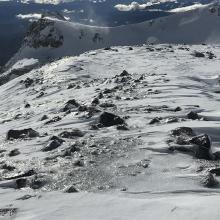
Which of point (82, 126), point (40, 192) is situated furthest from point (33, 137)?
point (40, 192)

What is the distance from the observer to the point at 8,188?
9.95 m

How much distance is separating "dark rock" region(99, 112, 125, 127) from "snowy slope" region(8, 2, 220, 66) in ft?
404

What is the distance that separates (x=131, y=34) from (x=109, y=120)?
140 m

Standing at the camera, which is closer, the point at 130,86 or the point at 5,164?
the point at 5,164

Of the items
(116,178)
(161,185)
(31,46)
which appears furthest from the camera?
(31,46)

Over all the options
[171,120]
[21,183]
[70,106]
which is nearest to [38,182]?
[21,183]

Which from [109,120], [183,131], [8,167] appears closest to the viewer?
[8,167]

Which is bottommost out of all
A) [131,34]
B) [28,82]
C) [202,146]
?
[28,82]

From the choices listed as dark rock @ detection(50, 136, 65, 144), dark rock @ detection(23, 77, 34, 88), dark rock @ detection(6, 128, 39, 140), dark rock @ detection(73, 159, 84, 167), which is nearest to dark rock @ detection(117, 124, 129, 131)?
dark rock @ detection(50, 136, 65, 144)

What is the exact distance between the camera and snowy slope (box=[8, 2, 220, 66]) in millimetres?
141750

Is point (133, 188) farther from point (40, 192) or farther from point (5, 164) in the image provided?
point (5, 164)

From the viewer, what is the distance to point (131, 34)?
153 m

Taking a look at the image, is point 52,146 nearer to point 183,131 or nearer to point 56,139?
point 56,139

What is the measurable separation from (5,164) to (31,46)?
139 metres
